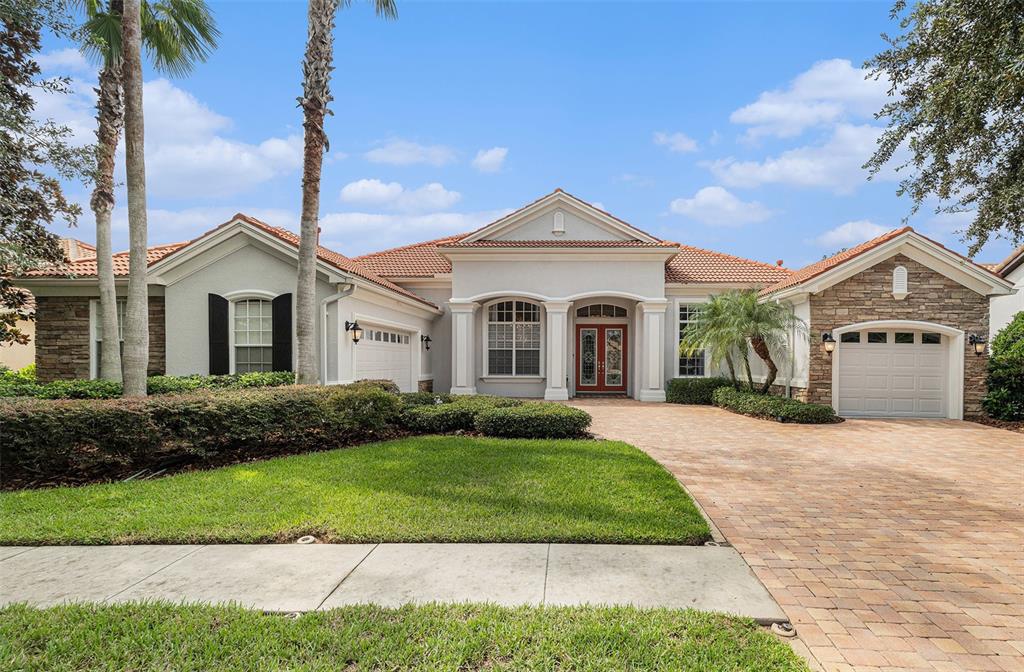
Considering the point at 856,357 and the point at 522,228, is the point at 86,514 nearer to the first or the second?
the point at 522,228

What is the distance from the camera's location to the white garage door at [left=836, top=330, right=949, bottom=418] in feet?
46.3

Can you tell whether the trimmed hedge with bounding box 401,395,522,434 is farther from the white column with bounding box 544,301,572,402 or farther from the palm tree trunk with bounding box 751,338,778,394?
the palm tree trunk with bounding box 751,338,778,394

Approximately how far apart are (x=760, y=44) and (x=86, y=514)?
41.8ft

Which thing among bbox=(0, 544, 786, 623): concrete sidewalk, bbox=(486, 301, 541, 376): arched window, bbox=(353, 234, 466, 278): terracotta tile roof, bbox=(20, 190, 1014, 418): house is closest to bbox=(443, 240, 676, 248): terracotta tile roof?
bbox=(20, 190, 1014, 418): house

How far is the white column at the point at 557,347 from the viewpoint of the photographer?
17.6 m

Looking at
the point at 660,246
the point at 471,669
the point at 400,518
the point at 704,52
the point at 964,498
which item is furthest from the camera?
the point at 660,246

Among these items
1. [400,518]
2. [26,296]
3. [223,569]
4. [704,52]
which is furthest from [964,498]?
[26,296]

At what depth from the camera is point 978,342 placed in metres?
13.7

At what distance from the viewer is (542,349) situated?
18.4 meters

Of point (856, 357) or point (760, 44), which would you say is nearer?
point (760, 44)

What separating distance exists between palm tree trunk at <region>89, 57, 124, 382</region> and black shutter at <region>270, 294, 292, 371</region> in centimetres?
319

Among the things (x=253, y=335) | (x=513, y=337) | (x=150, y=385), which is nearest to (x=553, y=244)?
(x=513, y=337)

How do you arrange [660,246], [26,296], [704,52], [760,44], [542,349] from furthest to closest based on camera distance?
[542,349] < [660,246] < [26,296] < [704,52] < [760,44]

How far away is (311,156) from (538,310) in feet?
31.6
